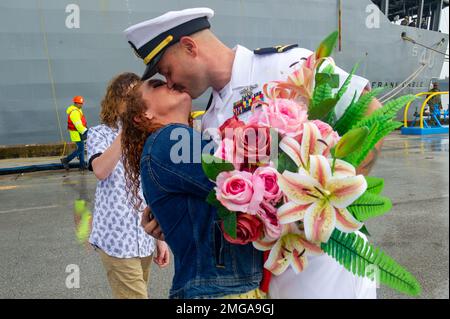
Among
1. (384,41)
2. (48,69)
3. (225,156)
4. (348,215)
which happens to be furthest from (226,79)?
(384,41)

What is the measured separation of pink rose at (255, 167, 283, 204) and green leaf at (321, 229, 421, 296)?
0.20 m

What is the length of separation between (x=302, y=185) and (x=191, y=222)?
36 centimetres

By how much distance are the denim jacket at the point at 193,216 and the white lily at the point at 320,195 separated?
0.22m

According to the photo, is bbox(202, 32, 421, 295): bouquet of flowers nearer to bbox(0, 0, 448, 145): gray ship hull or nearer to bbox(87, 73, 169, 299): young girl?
bbox(87, 73, 169, 299): young girl

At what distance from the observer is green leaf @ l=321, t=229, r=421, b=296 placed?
1021 millimetres

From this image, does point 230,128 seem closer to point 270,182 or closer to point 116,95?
point 270,182

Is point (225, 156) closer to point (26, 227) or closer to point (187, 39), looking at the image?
point (187, 39)

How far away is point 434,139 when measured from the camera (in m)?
12.3

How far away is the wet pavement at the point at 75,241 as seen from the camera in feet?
10.4

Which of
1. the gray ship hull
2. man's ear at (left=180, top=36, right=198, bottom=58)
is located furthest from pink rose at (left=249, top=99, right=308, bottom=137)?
the gray ship hull

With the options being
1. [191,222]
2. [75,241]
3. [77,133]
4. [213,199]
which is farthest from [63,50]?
[213,199]

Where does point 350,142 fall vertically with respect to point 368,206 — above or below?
above

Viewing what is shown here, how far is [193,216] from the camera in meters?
1.15

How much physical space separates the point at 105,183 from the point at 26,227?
3293mm
